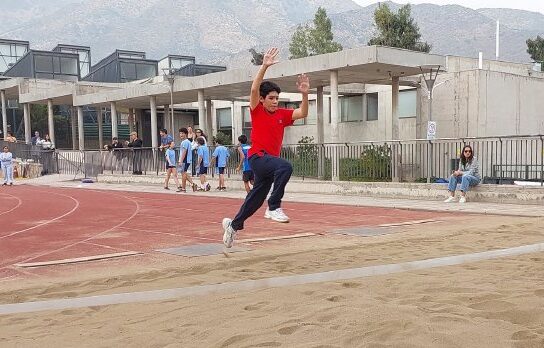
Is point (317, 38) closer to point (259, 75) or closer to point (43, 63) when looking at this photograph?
point (43, 63)

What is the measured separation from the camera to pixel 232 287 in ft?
15.7

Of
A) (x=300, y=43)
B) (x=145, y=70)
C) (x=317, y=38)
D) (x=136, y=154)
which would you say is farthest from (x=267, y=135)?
(x=300, y=43)

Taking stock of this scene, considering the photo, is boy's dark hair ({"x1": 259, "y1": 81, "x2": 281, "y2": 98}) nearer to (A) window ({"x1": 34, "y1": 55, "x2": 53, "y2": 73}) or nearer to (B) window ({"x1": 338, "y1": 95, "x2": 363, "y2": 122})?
(B) window ({"x1": 338, "y1": 95, "x2": 363, "y2": 122})

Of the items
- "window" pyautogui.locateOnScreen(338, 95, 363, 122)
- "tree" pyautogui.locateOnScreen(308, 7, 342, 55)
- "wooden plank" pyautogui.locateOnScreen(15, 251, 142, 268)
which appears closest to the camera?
"wooden plank" pyautogui.locateOnScreen(15, 251, 142, 268)

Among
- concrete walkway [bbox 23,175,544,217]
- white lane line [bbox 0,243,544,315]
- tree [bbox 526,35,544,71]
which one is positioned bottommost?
concrete walkway [bbox 23,175,544,217]

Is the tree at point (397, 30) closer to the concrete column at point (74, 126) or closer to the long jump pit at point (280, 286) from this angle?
the concrete column at point (74, 126)

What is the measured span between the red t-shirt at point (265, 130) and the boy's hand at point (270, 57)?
488 mm

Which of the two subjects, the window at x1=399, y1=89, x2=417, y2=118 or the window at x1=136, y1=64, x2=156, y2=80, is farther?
the window at x1=136, y1=64, x2=156, y2=80

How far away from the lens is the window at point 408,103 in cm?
2620

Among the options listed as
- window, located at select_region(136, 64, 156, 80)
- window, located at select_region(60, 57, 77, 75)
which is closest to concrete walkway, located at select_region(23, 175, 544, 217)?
window, located at select_region(60, 57, 77, 75)

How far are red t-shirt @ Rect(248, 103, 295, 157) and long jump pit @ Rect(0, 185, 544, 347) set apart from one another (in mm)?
1300

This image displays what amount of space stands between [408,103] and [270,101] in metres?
21.4

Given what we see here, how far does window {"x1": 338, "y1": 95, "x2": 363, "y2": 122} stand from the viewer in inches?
1131

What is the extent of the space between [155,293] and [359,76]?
739 inches
